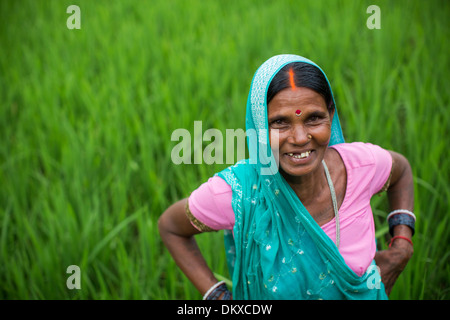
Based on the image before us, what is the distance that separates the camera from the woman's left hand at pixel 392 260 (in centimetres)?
130

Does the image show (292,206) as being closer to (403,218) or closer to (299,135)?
(299,135)

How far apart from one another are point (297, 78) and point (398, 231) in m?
0.71

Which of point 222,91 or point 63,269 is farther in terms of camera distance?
point 222,91

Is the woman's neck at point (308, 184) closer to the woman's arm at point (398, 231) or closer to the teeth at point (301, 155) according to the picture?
the teeth at point (301, 155)

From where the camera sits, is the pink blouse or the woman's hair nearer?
the woman's hair

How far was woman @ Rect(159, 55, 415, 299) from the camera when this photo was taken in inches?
41.2

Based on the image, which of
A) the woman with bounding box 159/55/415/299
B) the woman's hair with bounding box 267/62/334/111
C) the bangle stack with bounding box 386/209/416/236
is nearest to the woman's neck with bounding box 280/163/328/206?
the woman with bounding box 159/55/415/299

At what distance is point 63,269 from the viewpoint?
70.8 inches

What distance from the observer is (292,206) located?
1114mm

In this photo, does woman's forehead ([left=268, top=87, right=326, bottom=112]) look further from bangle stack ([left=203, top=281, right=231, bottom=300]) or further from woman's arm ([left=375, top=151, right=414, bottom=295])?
bangle stack ([left=203, top=281, right=231, bottom=300])

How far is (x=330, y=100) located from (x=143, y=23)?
10.9 feet

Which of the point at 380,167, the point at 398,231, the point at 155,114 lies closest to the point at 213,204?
the point at 380,167
